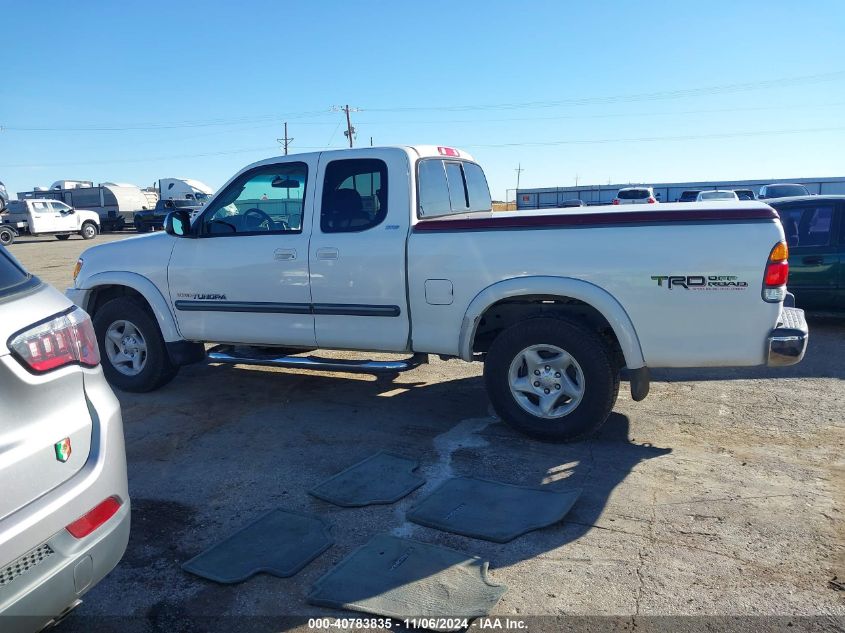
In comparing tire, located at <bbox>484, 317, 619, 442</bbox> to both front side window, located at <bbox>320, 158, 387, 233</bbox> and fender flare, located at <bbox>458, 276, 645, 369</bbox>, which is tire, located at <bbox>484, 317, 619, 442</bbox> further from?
front side window, located at <bbox>320, 158, 387, 233</bbox>

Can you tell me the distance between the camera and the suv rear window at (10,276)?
2.30 m

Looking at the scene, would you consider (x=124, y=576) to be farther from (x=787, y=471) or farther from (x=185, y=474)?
(x=787, y=471)

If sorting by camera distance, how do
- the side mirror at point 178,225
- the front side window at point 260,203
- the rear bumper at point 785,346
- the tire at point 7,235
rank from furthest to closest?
the tire at point 7,235 → the side mirror at point 178,225 → the front side window at point 260,203 → the rear bumper at point 785,346

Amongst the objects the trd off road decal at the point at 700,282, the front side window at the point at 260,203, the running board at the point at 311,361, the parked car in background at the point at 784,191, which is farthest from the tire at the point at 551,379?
the parked car in background at the point at 784,191

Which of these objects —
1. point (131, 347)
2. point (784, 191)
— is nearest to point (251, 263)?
point (131, 347)

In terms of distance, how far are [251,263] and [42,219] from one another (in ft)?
93.6

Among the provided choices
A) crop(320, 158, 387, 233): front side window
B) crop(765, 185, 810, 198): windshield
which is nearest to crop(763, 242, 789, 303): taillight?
crop(320, 158, 387, 233): front side window

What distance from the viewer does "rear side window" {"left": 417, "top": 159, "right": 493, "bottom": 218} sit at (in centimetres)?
538

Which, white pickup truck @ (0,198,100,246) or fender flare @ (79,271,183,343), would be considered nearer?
fender flare @ (79,271,183,343)

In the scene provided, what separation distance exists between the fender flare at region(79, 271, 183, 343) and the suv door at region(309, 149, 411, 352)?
145 centimetres

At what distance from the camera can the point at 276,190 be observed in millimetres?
5633

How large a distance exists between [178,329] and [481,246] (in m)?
2.90

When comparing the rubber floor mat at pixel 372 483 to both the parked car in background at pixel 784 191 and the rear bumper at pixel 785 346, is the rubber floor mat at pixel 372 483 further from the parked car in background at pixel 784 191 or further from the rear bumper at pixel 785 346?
the parked car in background at pixel 784 191

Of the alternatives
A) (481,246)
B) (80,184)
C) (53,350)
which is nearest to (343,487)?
(481,246)
